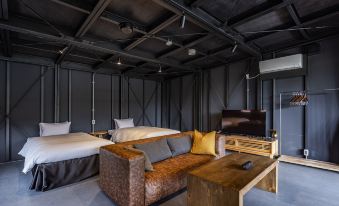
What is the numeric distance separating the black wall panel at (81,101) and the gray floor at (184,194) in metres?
2.39

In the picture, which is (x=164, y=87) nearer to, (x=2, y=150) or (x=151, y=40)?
(x=151, y=40)

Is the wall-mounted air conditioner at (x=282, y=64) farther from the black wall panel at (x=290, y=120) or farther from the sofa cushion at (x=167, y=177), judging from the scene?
the sofa cushion at (x=167, y=177)

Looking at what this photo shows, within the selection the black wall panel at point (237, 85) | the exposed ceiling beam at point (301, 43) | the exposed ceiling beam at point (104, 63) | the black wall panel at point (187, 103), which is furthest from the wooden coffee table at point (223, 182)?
the black wall panel at point (187, 103)

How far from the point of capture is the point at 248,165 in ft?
7.37

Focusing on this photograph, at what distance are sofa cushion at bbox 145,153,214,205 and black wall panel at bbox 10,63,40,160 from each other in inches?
167

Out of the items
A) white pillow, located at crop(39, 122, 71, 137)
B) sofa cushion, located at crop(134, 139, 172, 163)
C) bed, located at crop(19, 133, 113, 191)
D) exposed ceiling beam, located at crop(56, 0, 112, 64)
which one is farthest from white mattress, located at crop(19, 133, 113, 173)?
exposed ceiling beam, located at crop(56, 0, 112, 64)

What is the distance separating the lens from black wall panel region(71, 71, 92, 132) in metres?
5.50

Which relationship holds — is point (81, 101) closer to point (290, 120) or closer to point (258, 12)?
point (258, 12)

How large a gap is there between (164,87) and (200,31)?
182 inches

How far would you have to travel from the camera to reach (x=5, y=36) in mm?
3301

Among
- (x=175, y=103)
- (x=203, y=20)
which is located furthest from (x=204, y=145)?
(x=175, y=103)

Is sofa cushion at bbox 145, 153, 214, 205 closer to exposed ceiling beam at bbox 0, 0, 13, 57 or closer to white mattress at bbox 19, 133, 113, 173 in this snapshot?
white mattress at bbox 19, 133, 113, 173

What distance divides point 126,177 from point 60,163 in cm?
167

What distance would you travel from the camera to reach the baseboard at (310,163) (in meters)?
3.43
